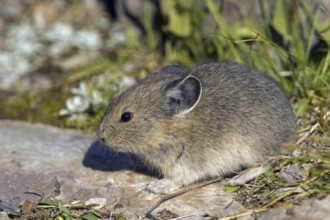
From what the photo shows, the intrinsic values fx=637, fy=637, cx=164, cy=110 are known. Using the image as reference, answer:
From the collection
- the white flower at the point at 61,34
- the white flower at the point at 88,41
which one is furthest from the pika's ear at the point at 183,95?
the white flower at the point at 61,34

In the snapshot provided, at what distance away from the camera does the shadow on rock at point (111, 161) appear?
24.4ft

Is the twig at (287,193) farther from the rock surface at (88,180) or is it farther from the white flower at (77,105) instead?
the white flower at (77,105)

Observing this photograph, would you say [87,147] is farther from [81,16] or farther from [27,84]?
[81,16]

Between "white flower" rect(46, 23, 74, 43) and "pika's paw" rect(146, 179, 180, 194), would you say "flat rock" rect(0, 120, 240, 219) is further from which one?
"white flower" rect(46, 23, 74, 43)

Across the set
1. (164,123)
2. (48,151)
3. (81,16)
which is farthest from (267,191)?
(81,16)

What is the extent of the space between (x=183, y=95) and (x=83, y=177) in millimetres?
1553

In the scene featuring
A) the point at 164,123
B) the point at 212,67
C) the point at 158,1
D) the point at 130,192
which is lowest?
the point at 130,192

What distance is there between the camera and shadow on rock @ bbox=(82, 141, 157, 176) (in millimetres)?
7438

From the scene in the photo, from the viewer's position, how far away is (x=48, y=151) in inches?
310

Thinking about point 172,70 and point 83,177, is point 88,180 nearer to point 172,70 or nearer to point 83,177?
point 83,177

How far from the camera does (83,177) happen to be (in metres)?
7.23

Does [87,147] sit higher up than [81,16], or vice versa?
[81,16]

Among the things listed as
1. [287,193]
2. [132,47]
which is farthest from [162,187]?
[132,47]

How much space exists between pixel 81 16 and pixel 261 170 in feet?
21.6
